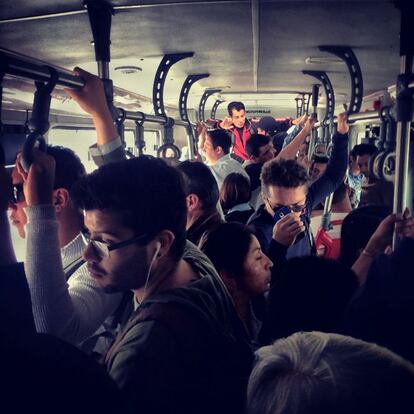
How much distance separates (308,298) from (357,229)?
1.02 m

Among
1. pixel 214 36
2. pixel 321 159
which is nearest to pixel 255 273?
pixel 214 36

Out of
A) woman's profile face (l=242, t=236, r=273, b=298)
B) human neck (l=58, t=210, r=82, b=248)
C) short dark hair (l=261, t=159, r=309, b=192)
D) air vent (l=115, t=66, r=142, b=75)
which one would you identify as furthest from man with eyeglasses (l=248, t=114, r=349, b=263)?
air vent (l=115, t=66, r=142, b=75)

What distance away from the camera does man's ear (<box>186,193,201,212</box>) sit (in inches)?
90.5

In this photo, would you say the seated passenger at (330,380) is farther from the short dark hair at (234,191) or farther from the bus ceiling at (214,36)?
the short dark hair at (234,191)

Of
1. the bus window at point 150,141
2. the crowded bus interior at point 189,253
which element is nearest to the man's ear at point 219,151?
the crowded bus interior at point 189,253

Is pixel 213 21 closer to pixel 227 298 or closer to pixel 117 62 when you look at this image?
pixel 117 62

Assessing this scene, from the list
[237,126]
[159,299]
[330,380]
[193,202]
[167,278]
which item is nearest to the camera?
[330,380]

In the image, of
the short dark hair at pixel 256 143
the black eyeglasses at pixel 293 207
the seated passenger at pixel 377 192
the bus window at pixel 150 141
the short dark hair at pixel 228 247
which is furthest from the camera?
the bus window at pixel 150 141

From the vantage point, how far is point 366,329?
135 cm

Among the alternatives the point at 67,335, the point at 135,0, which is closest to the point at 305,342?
the point at 67,335

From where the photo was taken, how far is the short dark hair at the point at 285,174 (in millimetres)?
2537

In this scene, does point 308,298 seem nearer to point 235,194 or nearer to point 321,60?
point 235,194

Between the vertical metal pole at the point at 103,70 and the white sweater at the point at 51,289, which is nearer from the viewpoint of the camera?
the white sweater at the point at 51,289

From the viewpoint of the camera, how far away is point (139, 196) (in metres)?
1.30
